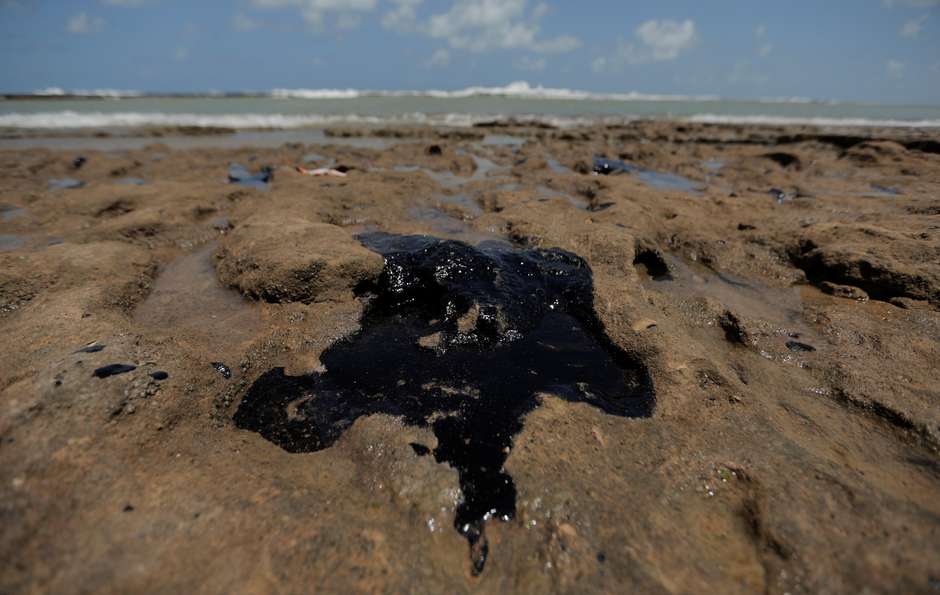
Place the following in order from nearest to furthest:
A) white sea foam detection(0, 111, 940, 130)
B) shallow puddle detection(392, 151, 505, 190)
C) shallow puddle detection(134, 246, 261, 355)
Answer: shallow puddle detection(134, 246, 261, 355)
shallow puddle detection(392, 151, 505, 190)
white sea foam detection(0, 111, 940, 130)

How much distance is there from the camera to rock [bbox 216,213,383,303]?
3369 millimetres

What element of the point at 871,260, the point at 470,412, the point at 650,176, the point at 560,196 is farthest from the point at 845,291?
the point at 650,176

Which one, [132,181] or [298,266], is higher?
[298,266]

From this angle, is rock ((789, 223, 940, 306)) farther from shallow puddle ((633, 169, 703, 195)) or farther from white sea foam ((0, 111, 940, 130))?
→ white sea foam ((0, 111, 940, 130))

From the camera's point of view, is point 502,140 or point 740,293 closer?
point 740,293

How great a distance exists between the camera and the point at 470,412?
2287mm

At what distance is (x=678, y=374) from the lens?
253 centimetres

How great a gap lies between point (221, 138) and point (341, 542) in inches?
640

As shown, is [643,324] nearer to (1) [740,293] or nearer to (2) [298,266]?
(1) [740,293]

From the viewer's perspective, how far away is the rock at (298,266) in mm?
3369

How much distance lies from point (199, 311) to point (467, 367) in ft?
7.30

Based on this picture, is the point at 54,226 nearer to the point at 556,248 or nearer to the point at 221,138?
the point at 556,248

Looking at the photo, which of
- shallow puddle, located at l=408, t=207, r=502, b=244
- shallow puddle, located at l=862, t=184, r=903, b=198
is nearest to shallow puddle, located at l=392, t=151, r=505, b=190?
shallow puddle, located at l=408, t=207, r=502, b=244

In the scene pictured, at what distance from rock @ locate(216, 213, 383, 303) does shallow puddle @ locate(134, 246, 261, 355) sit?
15 cm
